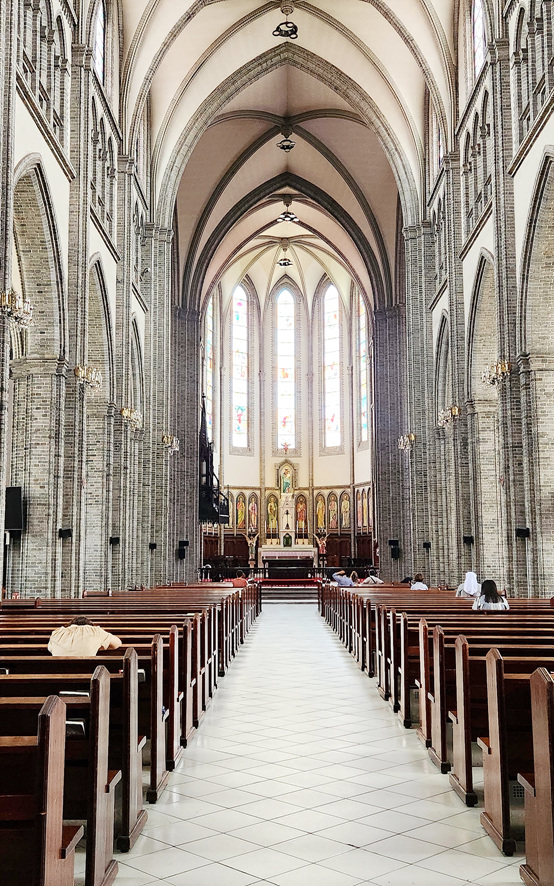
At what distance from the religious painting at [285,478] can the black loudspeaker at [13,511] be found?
32422 mm

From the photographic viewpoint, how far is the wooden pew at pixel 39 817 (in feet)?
10.1

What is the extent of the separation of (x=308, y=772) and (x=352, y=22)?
74.2ft

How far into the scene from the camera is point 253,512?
150ft

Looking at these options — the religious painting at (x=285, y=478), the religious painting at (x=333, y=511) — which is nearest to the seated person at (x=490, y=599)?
the religious painting at (x=333, y=511)

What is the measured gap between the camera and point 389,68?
24.2m

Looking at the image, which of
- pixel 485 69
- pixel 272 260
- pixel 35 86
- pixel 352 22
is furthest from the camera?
pixel 272 260

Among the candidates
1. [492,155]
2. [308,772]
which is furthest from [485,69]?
[308,772]

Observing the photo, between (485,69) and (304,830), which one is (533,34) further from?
(304,830)

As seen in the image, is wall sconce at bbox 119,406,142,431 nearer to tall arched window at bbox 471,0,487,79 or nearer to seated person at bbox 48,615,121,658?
tall arched window at bbox 471,0,487,79

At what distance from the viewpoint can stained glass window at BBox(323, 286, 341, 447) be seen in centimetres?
4609

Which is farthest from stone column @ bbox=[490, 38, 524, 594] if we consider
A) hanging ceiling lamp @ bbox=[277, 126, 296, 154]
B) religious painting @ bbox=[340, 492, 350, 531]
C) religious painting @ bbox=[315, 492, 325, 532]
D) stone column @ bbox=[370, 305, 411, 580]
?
religious painting @ bbox=[315, 492, 325, 532]

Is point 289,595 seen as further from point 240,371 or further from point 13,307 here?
point 13,307

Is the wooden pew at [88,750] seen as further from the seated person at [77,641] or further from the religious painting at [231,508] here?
the religious painting at [231,508]

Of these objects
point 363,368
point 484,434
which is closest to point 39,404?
point 484,434
